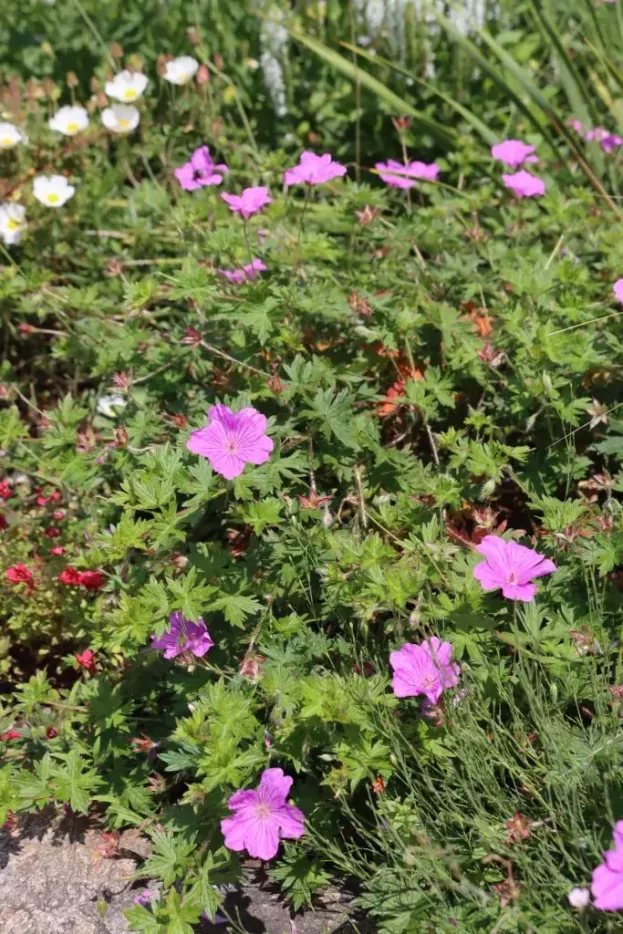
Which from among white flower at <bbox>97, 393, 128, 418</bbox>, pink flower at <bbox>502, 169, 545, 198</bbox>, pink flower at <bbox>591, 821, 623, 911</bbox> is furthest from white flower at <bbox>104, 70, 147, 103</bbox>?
pink flower at <bbox>591, 821, 623, 911</bbox>

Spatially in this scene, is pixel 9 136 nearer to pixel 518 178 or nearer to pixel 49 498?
pixel 49 498

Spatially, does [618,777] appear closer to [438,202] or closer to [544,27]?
[438,202]

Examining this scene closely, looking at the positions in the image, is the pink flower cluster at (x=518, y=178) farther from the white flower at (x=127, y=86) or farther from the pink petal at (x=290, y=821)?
the pink petal at (x=290, y=821)

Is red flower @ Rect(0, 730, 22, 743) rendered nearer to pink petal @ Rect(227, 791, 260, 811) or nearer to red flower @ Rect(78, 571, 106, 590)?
red flower @ Rect(78, 571, 106, 590)

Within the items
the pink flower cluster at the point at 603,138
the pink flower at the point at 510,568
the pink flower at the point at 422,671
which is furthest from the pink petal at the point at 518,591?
the pink flower cluster at the point at 603,138

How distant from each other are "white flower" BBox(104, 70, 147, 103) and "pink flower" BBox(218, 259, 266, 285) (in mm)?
1349

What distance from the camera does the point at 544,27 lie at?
369 cm

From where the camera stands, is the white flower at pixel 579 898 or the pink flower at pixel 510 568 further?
the pink flower at pixel 510 568

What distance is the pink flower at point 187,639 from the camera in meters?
2.04

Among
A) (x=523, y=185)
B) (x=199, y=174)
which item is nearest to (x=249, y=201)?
(x=199, y=174)

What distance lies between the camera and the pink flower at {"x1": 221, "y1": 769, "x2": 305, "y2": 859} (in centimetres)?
184

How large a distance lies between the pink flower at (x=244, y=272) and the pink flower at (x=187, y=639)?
980mm

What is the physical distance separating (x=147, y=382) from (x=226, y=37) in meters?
A: 2.07

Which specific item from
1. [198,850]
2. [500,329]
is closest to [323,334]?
[500,329]
